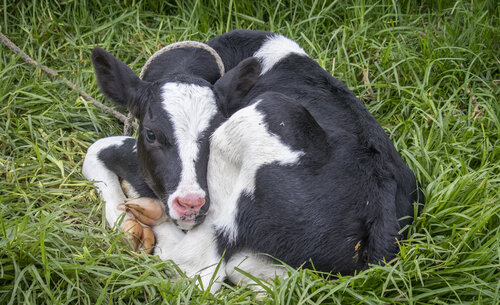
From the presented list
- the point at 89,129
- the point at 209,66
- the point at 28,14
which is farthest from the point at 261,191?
the point at 28,14

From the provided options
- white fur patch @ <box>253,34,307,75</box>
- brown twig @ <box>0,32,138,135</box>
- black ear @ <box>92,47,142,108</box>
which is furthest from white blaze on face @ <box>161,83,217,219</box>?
brown twig @ <box>0,32,138,135</box>

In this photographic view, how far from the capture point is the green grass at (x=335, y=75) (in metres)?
3.03

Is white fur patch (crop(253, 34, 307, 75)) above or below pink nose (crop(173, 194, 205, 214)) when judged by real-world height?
above

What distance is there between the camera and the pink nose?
3.29 m

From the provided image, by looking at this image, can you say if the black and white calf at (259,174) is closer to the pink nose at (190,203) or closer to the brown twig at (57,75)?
the pink nose at (190,203)

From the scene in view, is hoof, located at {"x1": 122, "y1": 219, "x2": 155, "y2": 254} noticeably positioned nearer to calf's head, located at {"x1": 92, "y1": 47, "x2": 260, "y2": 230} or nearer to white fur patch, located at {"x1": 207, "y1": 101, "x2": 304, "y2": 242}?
calf's head, located at {"x1": 92, "y1": 47, "x2": 260, "y2": 230}

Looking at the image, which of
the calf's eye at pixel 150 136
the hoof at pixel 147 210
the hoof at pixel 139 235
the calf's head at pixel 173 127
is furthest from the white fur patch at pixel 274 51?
the hoof at pixel 139 235

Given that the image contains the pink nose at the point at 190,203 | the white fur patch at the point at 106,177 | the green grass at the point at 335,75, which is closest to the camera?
the green grass at the point at 335,75

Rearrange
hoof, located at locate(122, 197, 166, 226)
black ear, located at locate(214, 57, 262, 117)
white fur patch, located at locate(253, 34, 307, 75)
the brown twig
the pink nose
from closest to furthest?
the pink nose, hoof, located at locate(122, 197, 166, 226), black ear, located at locate(214, 57, 262, 117), white fur patch, located at locate(253, 34, 307, 75), the brown twig

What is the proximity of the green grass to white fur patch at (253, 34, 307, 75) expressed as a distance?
63 centimetres

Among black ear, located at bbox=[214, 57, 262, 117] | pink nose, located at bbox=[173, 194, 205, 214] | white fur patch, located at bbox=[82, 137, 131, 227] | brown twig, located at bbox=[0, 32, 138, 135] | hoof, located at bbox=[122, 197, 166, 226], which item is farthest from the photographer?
brown twig, located at bbox=[0, 32, 138, 135]

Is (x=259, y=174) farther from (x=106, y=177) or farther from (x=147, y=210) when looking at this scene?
(x=106, y=177)

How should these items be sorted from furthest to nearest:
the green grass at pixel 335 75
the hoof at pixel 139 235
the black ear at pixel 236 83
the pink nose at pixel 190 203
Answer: the black ear at pixel 236 83
the hoof at pixel 139 235
the pink nose at pixel 190 203
the green grass at pixel 335 75

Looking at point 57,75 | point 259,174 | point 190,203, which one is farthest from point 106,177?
point 57,75
